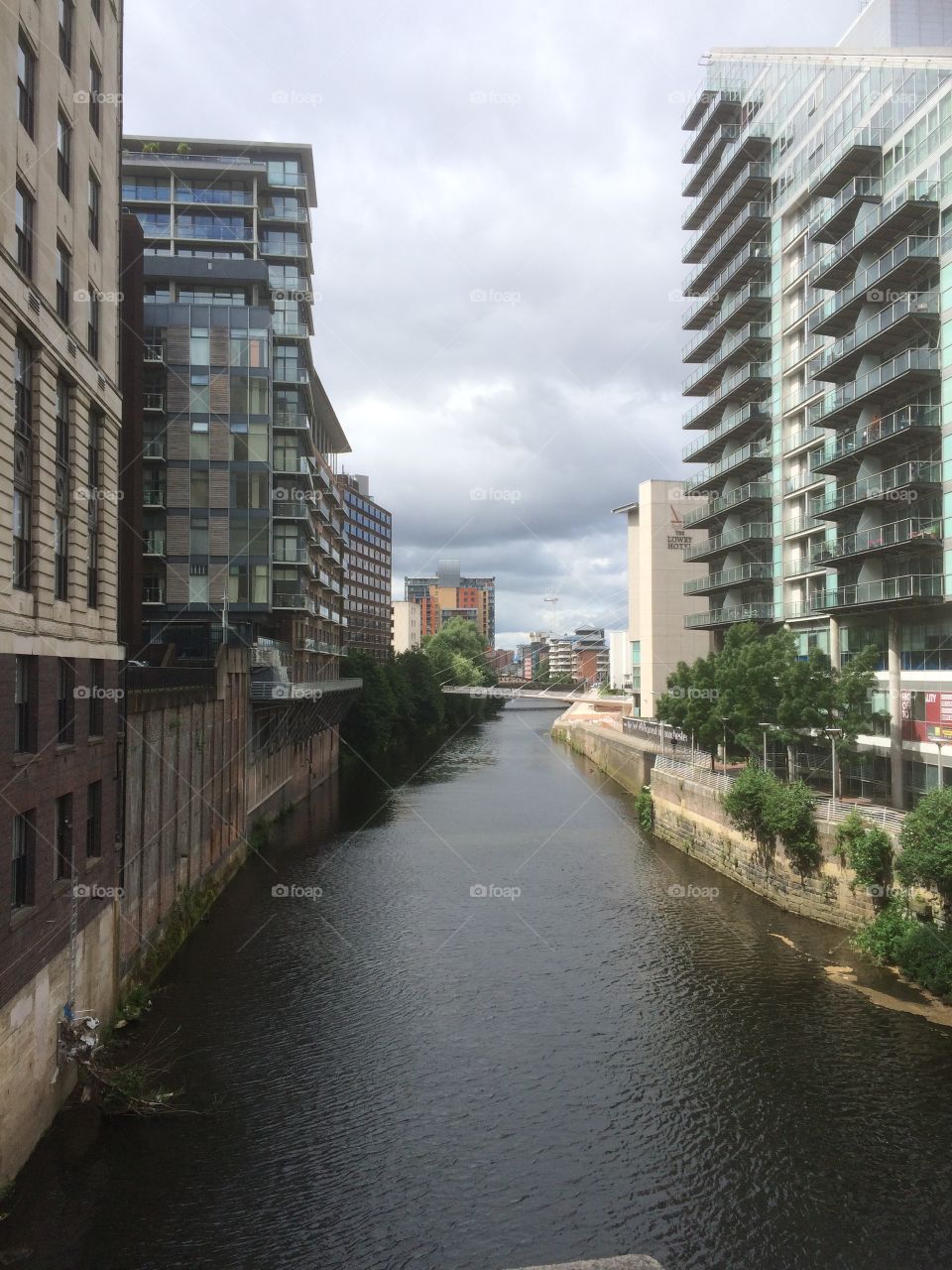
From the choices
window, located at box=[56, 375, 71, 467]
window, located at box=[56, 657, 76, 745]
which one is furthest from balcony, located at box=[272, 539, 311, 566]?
window, located at box=[56, 657, 76, 745]

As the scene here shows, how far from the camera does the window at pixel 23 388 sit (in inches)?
623

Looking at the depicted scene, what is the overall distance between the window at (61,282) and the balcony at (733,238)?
43701 millimetres

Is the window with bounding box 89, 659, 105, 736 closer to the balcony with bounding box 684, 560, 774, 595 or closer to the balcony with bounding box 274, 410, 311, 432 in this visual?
the balcony with bounding box 274, 410, 311, 432

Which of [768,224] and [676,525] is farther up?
[768,224]

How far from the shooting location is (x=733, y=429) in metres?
53.5

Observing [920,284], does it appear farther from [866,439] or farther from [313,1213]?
[313,1213]

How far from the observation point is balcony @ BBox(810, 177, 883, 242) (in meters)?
39.0

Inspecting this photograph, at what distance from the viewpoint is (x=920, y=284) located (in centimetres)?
3547

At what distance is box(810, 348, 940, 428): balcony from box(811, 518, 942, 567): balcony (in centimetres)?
522

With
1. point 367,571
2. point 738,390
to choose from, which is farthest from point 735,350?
point 367,571

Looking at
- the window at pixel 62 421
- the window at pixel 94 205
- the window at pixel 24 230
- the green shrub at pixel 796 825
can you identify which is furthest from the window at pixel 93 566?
the green shrub at pixel 796 825

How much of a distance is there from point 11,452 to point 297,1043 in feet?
47.0

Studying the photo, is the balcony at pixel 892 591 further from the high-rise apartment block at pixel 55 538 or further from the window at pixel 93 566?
the window at pixel 93 566

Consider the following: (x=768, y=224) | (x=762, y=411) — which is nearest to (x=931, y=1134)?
(x=762, y=411)
